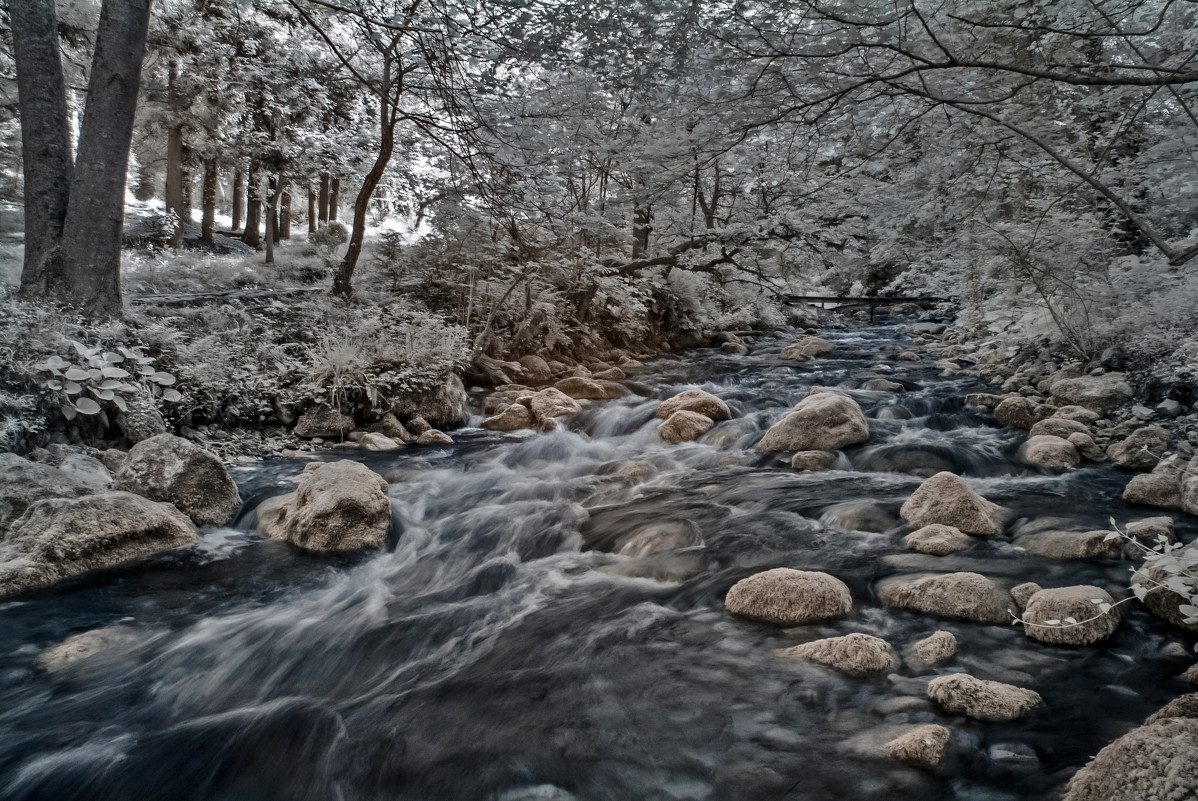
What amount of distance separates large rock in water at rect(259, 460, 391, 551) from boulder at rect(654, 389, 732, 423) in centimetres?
491

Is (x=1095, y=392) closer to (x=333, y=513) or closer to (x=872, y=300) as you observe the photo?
(x=333, y=513)

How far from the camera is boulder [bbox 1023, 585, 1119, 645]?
306 centimetres

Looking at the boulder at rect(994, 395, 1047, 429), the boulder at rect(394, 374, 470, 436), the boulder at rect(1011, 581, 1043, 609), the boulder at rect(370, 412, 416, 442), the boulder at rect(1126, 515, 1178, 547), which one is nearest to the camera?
the boulder at rect(1011, 581, 1043, 609)

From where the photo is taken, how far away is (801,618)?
11.4ft

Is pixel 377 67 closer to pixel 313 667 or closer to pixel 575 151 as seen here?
pixel 575 151

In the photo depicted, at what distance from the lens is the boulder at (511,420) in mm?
9156

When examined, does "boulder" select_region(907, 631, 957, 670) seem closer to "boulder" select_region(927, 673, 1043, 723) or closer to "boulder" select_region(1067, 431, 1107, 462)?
"boulder" select_region(927, 673, 1043, 723)

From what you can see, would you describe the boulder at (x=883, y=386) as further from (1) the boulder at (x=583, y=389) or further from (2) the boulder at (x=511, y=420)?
(2) the boulder at (x=511, y=420)

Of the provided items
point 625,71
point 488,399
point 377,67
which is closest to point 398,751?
point 625,71

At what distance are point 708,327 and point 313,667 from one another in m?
15.9

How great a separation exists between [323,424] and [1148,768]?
795 centimetres

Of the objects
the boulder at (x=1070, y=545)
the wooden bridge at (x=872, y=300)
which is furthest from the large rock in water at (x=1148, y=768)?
the wooden bridge at (x=872, y=300)

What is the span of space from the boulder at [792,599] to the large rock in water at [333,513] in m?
3.00

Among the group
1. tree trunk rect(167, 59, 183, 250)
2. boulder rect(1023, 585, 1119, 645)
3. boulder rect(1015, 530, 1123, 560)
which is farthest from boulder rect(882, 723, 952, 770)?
tree trunk rect(167, 59, 183, 250)
